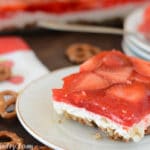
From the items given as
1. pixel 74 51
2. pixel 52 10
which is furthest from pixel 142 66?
pixel 52 10

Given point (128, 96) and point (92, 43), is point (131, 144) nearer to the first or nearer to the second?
point (128, 96)

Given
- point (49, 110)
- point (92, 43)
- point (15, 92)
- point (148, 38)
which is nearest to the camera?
point (49, 110)

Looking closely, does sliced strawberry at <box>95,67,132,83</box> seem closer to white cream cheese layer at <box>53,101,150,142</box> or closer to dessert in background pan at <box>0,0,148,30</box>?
white cream cheese layer at <box>53,101,150,142</box>

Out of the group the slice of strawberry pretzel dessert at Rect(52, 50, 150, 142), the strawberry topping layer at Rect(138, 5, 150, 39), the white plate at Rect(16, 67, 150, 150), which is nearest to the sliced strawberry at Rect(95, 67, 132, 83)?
the slice of strawberry pretzel dessert at Rect(52, 50, 150, 142)

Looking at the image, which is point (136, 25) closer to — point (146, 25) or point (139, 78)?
point (146, 25)

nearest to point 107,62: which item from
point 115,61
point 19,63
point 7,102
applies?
point 115,61

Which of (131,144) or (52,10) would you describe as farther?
(52,10)

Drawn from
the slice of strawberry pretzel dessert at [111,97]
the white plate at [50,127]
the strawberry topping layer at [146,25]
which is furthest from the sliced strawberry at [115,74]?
the strawberry topping layer at [146,25]
